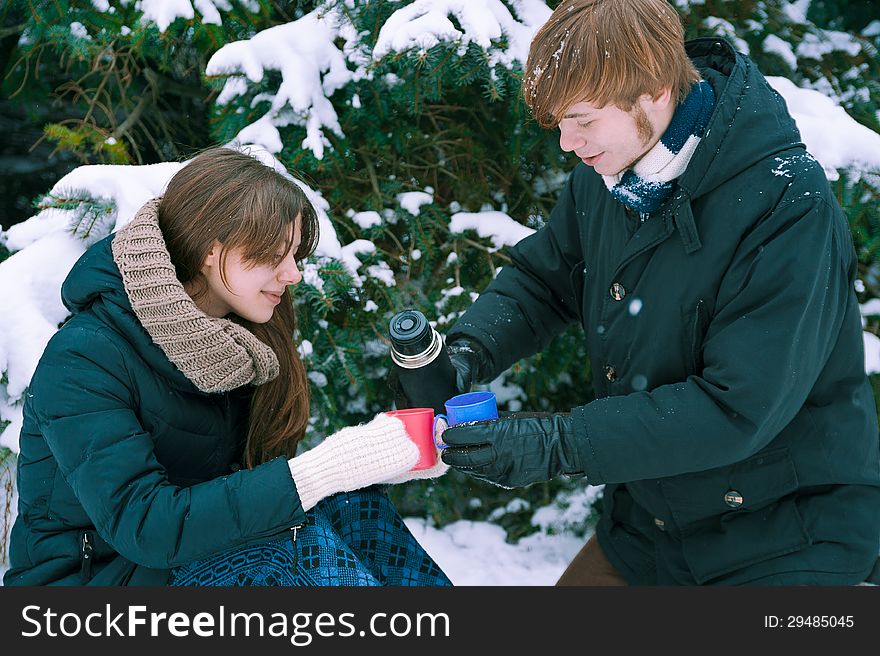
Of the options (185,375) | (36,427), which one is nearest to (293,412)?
(185,375)

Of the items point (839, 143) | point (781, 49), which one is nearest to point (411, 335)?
point (839, 143)

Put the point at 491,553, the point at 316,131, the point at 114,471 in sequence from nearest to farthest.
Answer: the point at 114,471 < the point at 316,131 < the point at 491,553

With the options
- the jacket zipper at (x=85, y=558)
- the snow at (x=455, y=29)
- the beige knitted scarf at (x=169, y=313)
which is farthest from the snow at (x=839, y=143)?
the jacket zipper at (x=85, y=558)

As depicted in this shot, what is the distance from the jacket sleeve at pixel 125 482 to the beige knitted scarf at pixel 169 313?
0.12 meters

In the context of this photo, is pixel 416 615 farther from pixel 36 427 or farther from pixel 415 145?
pixel 415 145

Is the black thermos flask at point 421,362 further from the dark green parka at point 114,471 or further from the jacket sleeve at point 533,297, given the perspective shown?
the dark green parka at point 114,471

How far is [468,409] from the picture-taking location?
2.01 m

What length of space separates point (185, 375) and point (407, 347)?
21.2 inches

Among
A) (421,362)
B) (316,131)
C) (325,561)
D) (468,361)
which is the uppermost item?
(316,131)

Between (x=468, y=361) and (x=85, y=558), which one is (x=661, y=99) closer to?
(x=468, y=361)

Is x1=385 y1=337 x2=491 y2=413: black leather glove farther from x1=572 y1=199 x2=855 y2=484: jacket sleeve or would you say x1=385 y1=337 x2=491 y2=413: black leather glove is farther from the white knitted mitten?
x1=572 y1=199 x2=855 y2=484: jacket sleeve

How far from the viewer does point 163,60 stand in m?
2.99

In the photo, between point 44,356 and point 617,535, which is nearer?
point 44,356

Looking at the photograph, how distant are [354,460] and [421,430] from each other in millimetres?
187
